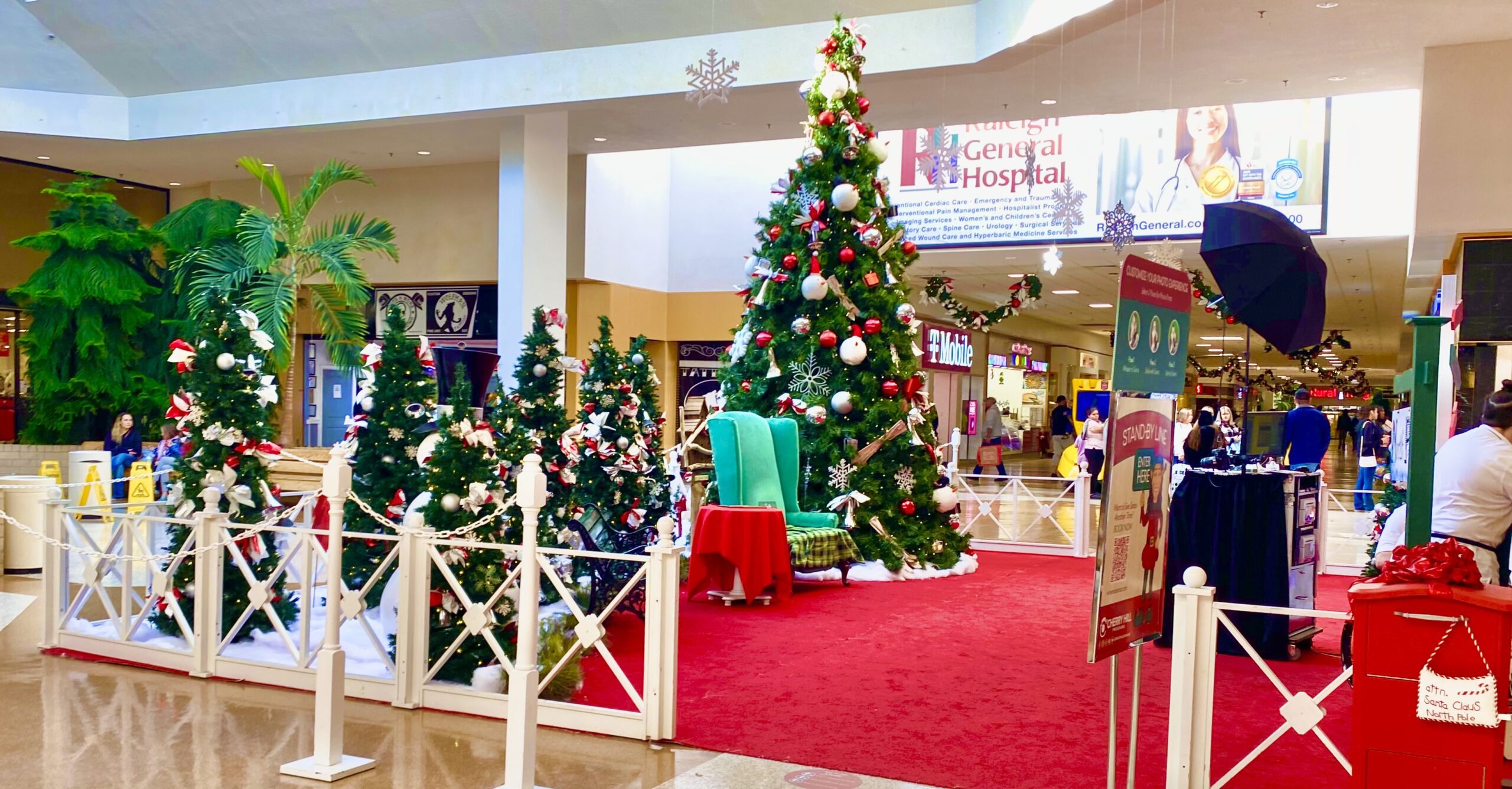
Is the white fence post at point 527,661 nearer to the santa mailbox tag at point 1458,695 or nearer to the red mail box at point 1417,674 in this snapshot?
the red mail box at point 1417,674

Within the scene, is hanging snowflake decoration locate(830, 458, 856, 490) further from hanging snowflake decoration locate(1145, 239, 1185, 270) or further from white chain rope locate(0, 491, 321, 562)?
hanging snowflake decoration locate(1145, 239, 1185, 270)

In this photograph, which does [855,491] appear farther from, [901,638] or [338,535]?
[338,535]

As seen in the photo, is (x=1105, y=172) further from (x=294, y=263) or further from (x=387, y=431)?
(x=387, y=431)

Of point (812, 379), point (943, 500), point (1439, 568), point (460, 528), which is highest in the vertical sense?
point (812, 379)

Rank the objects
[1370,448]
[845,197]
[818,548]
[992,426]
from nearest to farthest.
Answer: [818,548] → [845,197] → [1370,448] → [992,426]

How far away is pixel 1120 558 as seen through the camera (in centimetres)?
341

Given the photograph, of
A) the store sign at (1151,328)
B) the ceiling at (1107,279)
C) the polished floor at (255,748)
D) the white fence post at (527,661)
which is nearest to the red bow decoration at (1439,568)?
the store sign at (1151,328)

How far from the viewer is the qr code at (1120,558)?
336 cm

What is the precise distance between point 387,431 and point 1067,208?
7.61m

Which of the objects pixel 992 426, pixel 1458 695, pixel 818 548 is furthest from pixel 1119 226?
pixel 992 426

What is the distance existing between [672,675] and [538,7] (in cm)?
700

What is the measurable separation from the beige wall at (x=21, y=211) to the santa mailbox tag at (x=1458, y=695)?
15.4m

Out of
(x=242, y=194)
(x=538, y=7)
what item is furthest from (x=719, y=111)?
(x=242, y=194)

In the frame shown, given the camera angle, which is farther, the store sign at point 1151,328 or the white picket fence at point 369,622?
the white picket fence at point 369,622
